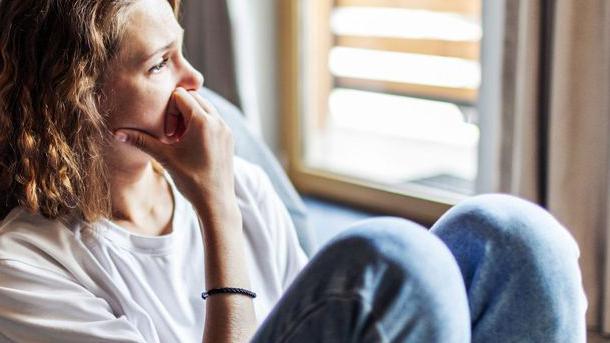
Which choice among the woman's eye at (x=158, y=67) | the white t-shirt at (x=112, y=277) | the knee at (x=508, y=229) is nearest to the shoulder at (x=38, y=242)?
the white t-shirt at (x=112, y=277)

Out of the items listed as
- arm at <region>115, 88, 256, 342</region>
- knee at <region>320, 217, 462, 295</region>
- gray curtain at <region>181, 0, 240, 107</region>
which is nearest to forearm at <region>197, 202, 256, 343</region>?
arm at <region>115, 88, 256, 342</region>

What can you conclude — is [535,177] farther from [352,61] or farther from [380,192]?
[352,61]

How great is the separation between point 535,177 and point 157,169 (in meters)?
1.12

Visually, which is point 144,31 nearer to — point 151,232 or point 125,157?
point 125,157

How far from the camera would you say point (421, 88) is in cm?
326

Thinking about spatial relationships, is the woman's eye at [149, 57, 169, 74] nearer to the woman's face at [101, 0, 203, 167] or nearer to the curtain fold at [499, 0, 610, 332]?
the woman's face at [101, 0, 203, 167]

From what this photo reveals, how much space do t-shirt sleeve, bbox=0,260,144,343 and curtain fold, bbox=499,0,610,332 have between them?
1.28 m

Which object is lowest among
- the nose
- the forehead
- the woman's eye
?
the nose

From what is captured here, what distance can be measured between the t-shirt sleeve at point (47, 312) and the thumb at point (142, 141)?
0.20 meters

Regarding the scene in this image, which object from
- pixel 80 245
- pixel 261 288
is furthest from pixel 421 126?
pixel 80 245

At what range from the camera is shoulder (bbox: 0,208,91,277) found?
105 centimetres

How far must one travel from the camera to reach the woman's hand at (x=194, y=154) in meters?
1.14

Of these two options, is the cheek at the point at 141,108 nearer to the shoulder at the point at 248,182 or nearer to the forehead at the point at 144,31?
the forehead at the point at 144,31

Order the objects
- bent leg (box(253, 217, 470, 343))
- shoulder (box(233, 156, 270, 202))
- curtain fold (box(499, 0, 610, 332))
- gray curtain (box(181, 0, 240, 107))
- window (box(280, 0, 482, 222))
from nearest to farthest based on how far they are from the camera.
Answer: bent leg (box(253, 217, 470, 343))
shoulder (box(233, 156, 270, 202))
curtain fold (box(499, 0, 610, 332))
gray curtain (box(181, 0, 240, 107))
window (box(280, 0, 482, 222))
